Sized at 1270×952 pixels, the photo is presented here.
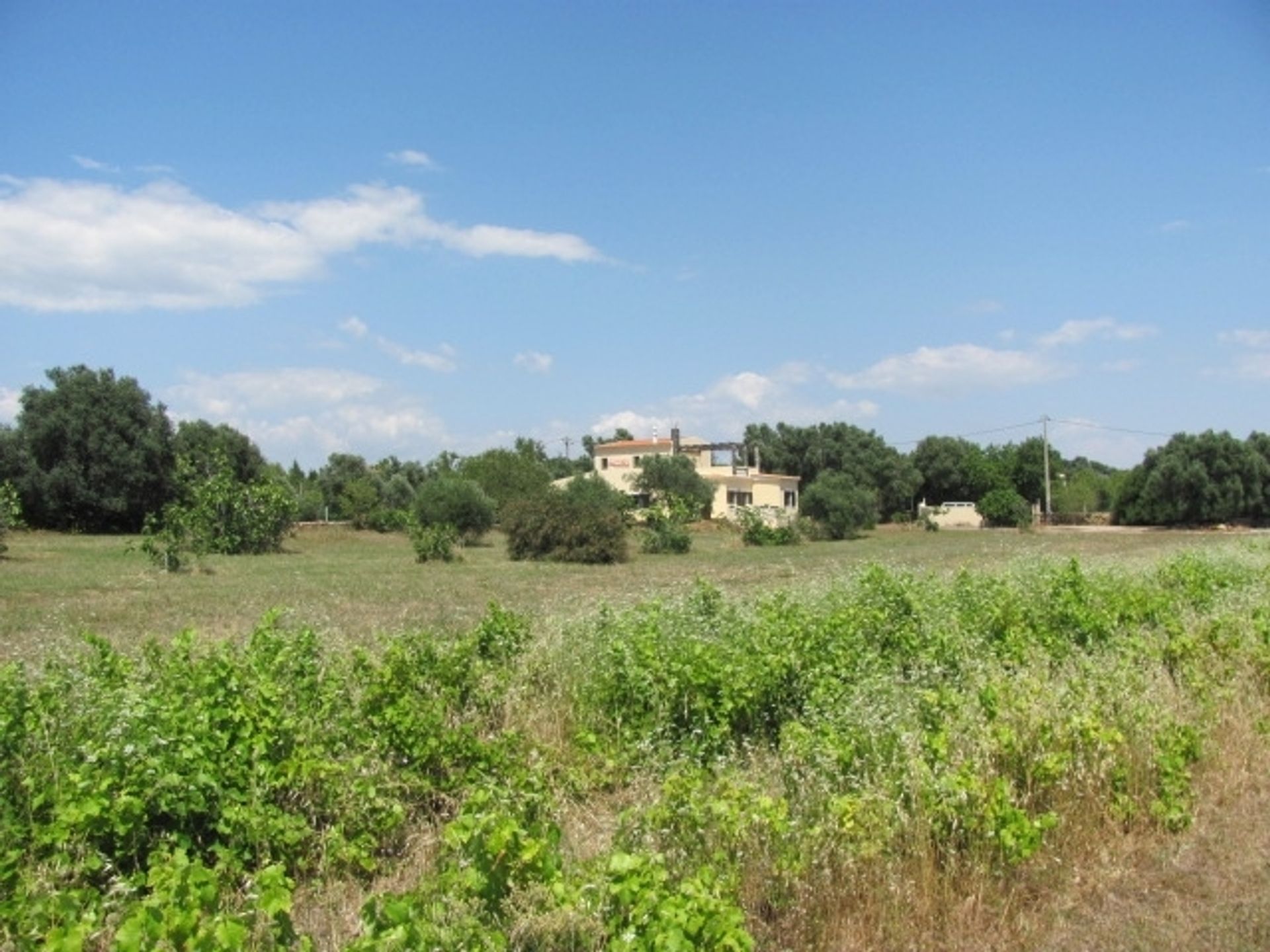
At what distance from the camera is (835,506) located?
1797 inches

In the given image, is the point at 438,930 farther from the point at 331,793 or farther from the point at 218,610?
the point at 218,610

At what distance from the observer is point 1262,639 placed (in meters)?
7.31

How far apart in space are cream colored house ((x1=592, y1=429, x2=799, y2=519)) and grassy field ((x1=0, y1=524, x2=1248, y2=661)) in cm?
2218

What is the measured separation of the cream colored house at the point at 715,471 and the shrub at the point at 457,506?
1990 cm

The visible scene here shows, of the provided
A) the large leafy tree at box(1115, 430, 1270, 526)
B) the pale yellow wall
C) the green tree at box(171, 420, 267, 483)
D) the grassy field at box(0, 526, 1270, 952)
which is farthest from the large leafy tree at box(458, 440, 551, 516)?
the grassy field at box(0, 526, 1270, 952)

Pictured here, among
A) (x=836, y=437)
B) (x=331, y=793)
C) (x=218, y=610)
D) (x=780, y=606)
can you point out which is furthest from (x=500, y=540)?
(x=836, y=437)

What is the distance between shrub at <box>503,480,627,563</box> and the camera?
30062 millimetres

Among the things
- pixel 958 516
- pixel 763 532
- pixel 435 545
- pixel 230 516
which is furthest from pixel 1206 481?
pixel 230 516

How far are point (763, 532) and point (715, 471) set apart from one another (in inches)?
1070

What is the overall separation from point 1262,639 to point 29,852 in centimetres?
738

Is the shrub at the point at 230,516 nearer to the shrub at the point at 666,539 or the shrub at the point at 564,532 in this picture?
the shrub at the point at 564,532

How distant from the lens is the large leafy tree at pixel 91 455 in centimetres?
4556

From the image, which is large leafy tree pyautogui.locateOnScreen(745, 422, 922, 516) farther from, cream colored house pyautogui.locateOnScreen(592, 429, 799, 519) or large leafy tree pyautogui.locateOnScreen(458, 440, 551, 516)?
large leafy tree pyautogui.locateOnScreen(458, 440, 551, 516)

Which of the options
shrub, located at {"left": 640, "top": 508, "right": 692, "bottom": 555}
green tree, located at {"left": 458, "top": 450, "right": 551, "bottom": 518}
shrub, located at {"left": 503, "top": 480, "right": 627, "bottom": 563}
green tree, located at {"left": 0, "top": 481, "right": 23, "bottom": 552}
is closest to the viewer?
green tree, located at {"left": 0, "top": 481, "right": 23, "bottom": 552}
